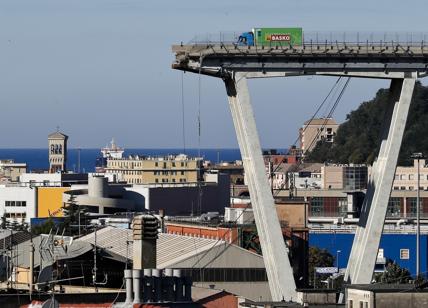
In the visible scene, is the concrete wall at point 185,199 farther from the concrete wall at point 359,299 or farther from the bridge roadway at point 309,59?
the concrete wall at point 359,299

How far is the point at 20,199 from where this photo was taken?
507 feet

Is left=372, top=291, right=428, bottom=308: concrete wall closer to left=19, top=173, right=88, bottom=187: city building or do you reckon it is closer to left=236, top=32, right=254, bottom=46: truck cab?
left=236, top=32, right=254, bottom=46: truck cab

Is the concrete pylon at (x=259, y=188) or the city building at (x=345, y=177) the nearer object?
the concrete pylon at (x=259, y=188)

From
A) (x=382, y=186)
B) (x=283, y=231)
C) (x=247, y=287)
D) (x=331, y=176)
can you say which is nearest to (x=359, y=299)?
(x=382, y=186)

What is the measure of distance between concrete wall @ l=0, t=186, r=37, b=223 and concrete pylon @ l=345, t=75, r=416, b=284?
3802 inches

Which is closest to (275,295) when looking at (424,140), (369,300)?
(369,300)

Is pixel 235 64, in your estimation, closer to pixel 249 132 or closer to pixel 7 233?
pixel 249 132

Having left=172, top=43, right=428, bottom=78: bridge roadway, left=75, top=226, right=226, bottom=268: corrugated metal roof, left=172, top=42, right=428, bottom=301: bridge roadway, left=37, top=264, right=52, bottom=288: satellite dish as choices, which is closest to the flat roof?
left=37, top=264, right=52, bottom=288: satellite dish

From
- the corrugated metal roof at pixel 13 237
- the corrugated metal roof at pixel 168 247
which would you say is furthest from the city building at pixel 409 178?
the corrugated metal roof at pixel 13 237

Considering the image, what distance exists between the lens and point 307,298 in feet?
166

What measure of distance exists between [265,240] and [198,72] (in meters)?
4.77

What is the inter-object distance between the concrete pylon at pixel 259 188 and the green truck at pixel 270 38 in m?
0.89

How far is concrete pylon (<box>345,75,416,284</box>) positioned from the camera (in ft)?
183

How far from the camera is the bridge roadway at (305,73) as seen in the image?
54.9 m
